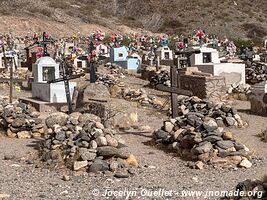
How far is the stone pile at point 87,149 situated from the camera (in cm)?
843

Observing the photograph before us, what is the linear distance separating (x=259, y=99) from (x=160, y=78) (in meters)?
7.43

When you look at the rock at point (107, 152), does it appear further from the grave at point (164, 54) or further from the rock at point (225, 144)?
the grave at point (164, 54)

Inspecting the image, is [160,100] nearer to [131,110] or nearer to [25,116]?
[131,110]

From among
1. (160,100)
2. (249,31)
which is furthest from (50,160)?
(249,31)

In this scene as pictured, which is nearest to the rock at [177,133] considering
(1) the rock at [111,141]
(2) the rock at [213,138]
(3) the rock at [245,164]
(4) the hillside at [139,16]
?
(2) the rock at [213,138]

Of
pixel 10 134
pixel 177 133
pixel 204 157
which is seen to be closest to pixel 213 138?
pixel 204 157

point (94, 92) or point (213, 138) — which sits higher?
point (94, 92)

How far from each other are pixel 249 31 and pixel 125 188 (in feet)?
185

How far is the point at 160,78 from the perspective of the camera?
2191 centimetres

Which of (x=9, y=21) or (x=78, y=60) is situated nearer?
(x=78, y=60)

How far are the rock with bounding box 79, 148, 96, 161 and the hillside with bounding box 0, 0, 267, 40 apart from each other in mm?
43230

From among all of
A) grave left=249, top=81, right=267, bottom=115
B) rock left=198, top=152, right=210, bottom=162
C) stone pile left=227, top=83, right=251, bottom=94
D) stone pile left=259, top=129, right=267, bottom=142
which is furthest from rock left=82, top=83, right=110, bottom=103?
rock left=198, top=152, right=210, bottom=162

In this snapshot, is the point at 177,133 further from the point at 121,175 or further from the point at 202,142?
the point at 121,175

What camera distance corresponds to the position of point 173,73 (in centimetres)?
1318
